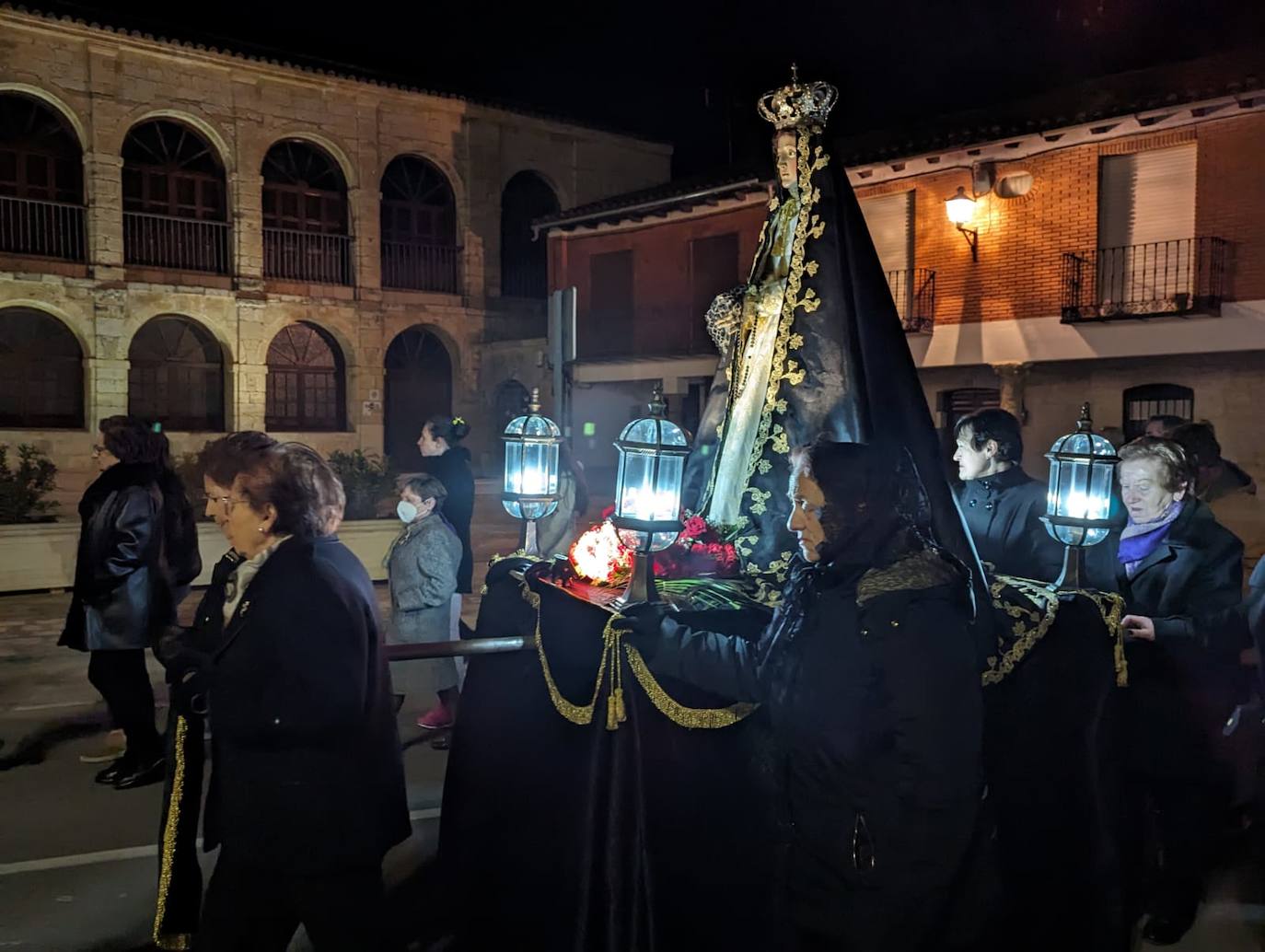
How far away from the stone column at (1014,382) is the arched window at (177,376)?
16.7 metres

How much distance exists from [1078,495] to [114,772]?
513 centimetres

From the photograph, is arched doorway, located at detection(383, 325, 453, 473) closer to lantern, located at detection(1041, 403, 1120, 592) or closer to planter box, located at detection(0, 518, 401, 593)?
planter box, located at detection(0, 518, 401, 593)

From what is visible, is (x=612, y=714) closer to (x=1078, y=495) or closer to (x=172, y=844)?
(x=172, y=844)

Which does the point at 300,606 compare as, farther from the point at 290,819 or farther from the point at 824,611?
the point at 824,611

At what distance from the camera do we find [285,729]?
2.64 meters

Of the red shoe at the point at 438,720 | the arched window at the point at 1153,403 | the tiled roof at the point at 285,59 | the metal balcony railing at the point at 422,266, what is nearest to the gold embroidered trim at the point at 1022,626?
the red shoe at the point at 438,720

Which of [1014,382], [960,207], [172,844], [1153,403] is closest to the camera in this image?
[172,844]

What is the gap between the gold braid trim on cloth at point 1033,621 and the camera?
10.9 feet

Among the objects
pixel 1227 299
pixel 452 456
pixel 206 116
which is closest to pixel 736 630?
pixel 452 456

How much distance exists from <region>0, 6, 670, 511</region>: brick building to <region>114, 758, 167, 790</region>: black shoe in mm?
17201

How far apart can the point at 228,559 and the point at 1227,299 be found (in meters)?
16.7

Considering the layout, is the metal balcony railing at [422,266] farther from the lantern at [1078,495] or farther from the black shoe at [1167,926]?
the black shoe at [1167,926]

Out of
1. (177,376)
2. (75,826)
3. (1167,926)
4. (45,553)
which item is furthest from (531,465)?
(177,376)

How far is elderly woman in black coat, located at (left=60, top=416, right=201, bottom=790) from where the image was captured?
538 centimetres
